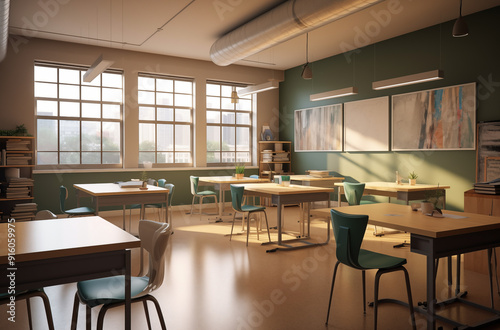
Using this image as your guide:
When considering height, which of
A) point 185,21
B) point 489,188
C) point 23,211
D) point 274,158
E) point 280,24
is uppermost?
point 185,21

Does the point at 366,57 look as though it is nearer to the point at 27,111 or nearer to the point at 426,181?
the point at 426,181

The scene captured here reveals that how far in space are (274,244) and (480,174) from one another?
352 cm

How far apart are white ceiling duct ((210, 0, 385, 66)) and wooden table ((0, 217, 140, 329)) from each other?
3843 millimetres

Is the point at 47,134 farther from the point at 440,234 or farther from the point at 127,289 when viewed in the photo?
the point at 440,234

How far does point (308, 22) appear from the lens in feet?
17.3

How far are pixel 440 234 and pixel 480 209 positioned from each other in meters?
2.08

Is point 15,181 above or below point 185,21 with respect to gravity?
below

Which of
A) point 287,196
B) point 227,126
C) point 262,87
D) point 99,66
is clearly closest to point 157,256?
point 287,196

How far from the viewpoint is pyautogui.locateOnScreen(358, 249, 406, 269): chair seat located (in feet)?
9.25

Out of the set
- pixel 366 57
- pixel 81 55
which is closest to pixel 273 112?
pixel 366 57

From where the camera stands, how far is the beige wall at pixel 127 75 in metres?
7.42

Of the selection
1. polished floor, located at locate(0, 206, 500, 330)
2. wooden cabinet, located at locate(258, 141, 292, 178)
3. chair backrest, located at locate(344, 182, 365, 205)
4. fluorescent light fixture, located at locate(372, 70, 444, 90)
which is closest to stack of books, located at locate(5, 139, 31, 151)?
polished floor, located at locate(0, 206, 500, 330)

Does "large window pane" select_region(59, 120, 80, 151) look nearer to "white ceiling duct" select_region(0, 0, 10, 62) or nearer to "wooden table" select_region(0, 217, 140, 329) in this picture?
"white ceiling duct" select_region(0, 0, 10, 62)

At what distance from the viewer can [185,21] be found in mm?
6797
